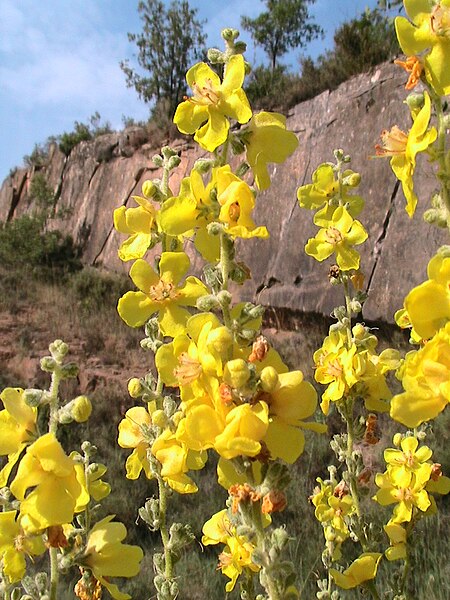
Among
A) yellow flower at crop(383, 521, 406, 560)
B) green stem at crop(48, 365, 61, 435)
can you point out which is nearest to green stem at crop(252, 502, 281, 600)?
green stem at crop(48, 365, 61, 435)

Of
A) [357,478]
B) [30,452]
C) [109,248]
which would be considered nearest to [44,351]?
[109,248]

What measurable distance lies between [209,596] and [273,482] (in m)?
3.67

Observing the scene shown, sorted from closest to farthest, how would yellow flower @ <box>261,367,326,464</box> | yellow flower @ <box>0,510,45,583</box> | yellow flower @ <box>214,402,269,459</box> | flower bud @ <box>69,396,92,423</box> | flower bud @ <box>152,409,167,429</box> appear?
1. yellow flower @ <box>214,402,269,459</box>
2. yellow flower @ <box>261,367,326,464</box>
3. flower bud @ <box>69,396,92,423</box>
4. yellow flower @ <box>0,510,45,583</box>
5. flower bud @ <box>152,409,167,429</box>

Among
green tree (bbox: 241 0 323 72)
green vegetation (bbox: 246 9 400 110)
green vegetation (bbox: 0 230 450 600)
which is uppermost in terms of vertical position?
green tree (bbox: 241 0 323 72)

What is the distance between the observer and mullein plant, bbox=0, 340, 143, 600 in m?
1.16

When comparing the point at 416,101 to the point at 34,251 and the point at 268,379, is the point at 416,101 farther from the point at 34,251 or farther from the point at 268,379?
the point at 34,251

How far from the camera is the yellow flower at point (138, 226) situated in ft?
5.76

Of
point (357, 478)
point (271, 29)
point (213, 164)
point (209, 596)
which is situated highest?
point (271, 29)

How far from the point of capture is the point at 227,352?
1.04 m

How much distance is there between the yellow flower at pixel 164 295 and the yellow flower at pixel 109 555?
0.55m

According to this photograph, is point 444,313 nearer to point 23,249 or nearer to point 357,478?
point 357,478

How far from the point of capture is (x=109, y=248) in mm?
16047

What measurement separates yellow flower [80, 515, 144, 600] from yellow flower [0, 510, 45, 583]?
15cm

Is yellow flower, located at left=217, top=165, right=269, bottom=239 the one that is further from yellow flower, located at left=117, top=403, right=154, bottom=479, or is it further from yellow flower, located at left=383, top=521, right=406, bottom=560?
yellow flower, located at left=383, top=521, right=406, bottom=560
